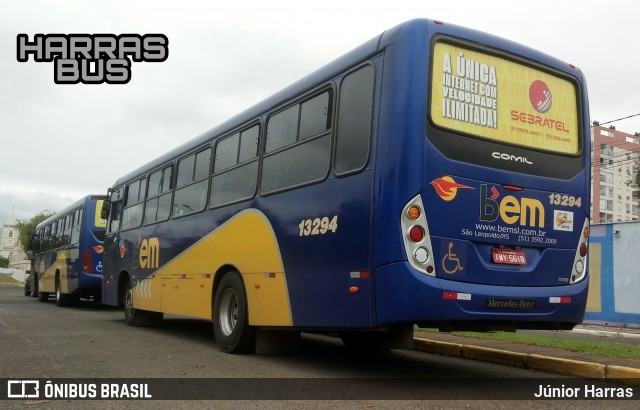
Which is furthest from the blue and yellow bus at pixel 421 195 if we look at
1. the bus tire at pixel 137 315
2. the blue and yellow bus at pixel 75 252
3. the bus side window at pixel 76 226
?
the bus side window at pixel 76 226

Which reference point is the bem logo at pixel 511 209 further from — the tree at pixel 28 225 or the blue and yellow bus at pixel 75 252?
the tree at pixel 28 225

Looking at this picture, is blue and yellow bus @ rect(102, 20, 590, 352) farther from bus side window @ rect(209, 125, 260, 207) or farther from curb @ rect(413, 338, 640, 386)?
curb @ rect(413, 338, 640, 386)

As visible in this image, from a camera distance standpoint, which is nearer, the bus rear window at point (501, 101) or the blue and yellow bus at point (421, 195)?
the blue and yellow bus at point (421, 195)

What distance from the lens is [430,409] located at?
507 cm

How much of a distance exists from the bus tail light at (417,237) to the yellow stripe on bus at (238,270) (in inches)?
78.5

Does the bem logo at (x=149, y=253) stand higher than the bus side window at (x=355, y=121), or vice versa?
the bus side window at (x=355, y=121)

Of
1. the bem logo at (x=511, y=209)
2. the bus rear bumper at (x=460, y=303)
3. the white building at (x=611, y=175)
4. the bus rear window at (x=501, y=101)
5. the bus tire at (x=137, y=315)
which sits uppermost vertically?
the white building at (x=611, y=175)

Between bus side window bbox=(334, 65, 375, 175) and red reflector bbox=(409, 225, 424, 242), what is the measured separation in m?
0.87

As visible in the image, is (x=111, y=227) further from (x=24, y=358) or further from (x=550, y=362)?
(x=550, y=362)

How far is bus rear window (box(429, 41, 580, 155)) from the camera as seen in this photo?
602 centimetres

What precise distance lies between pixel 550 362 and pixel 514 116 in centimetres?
297

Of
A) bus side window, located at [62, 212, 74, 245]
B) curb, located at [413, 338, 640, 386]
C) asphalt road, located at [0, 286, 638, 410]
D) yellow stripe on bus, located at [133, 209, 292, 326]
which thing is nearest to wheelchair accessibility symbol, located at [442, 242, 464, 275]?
asphalt road, located at [0, 286, 638, 410]

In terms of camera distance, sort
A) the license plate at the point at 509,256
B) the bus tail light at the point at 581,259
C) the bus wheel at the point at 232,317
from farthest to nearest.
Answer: the bus wheel at the point at 232,317 < the bus tail light at the point at 581,259 < the license plate at the point at 509,256

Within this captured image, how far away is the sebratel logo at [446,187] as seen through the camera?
226 inches
